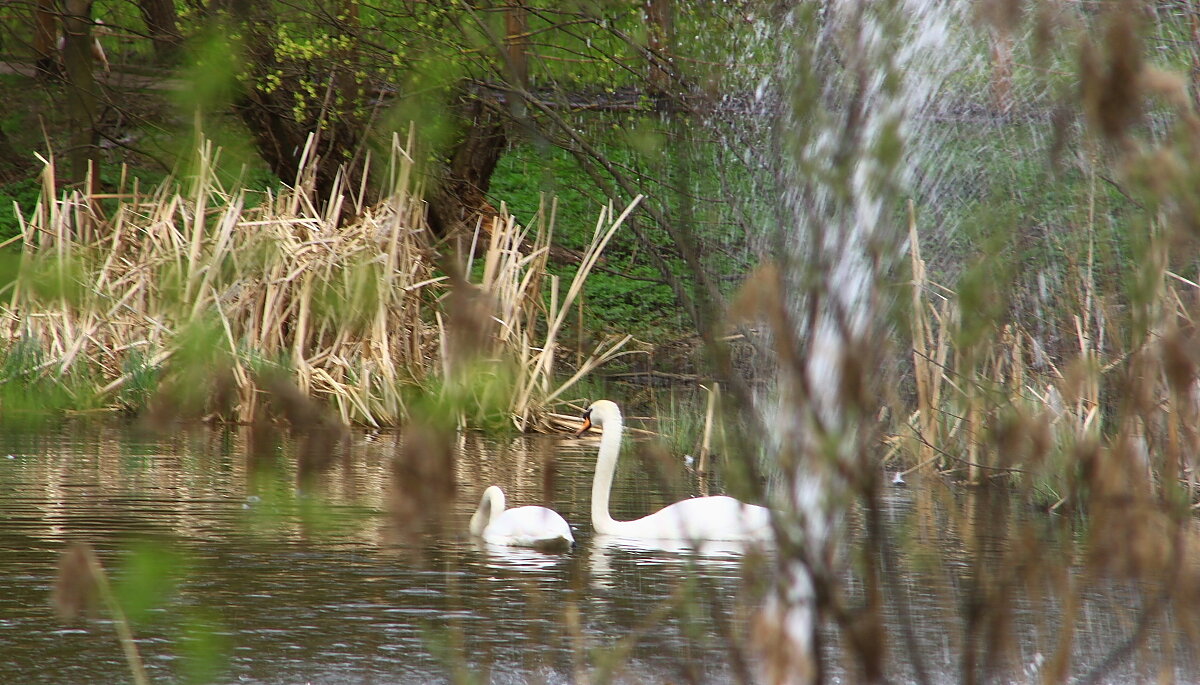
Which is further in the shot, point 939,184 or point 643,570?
point 939,184

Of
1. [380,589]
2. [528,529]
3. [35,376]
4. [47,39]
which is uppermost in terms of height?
[47,39]

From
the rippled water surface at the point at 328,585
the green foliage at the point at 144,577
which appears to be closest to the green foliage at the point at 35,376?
the rippled water surface at the point at 328,585

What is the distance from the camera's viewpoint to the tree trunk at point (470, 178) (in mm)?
13359

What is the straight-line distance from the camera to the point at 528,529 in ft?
22.0

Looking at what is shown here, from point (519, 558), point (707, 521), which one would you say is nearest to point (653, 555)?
point (707, 521)

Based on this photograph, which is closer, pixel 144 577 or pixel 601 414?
pixel 144 577

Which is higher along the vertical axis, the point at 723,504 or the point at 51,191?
the point at 51,191

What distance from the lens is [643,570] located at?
20.8ft

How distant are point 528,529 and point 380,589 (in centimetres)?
128

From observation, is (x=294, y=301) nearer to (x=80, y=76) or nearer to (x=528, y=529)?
(x=80, y=76)

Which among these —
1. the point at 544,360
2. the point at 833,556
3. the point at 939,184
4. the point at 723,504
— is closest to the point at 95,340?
the point at 544,360

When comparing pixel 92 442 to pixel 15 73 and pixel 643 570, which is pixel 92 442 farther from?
pixel 15 73

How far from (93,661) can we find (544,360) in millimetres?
7358

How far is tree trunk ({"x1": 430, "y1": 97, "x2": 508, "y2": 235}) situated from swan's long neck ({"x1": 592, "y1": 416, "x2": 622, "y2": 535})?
4.99 meters
